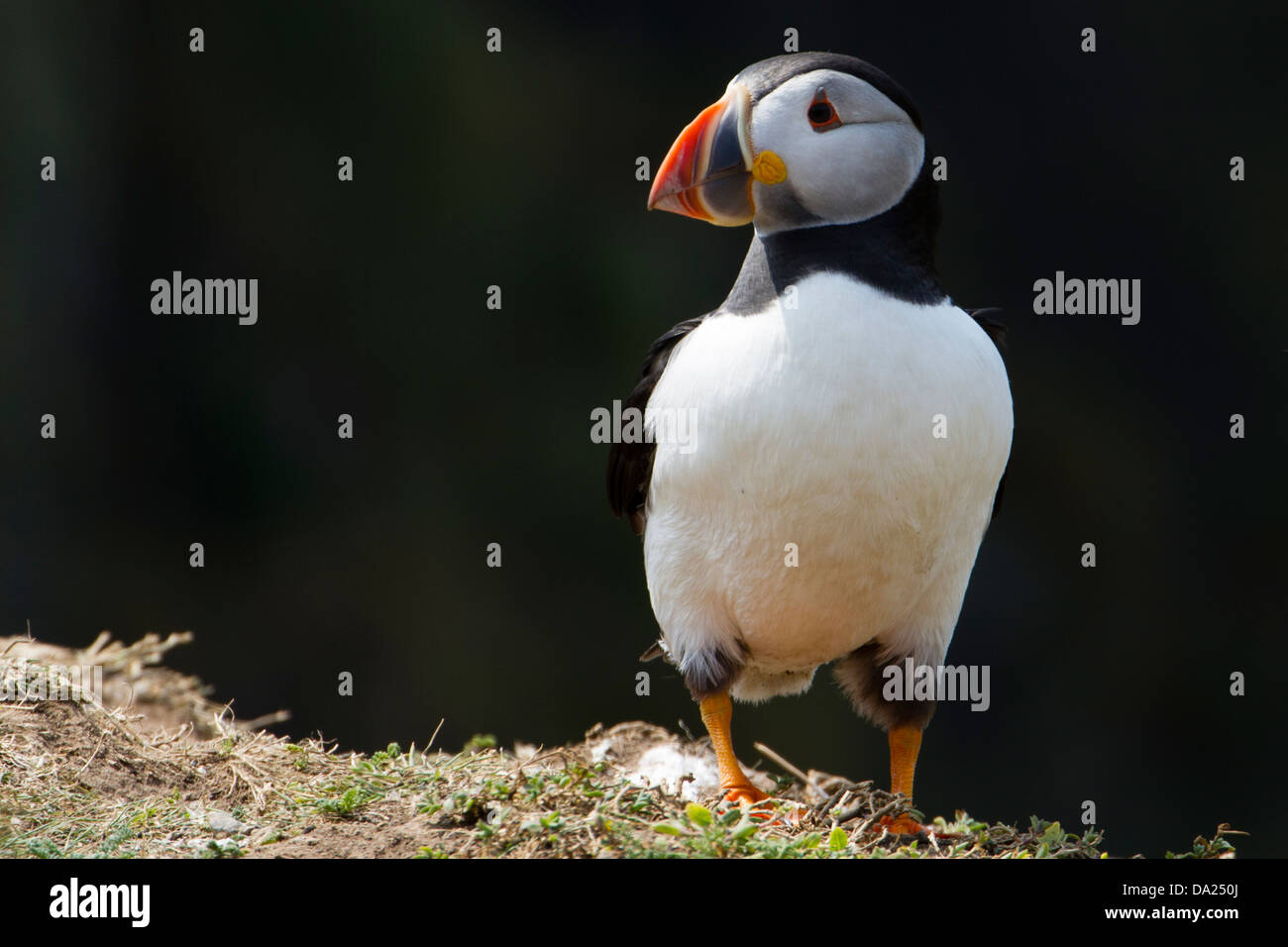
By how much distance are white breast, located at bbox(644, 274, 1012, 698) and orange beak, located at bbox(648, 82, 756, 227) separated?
300 mm

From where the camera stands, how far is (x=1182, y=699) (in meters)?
7.56

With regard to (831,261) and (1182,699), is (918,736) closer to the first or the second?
(831,261)

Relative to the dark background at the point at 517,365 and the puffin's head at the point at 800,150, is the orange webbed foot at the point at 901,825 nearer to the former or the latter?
the puffin's head at the point at 800,150

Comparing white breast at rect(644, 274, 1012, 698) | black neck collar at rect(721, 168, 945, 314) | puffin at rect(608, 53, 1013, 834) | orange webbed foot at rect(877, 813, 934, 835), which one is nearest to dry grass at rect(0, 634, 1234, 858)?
orange webbed foot at rect(877, 813, 934, 835)

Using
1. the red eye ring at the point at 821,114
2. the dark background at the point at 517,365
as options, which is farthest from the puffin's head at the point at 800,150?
the dark background at the point at 517,365

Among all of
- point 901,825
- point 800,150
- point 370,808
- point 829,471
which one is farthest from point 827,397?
point 370,808

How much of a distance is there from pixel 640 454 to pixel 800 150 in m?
1.03

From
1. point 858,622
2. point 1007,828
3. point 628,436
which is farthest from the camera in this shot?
point 628,436

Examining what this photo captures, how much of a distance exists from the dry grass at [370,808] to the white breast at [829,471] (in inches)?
20.0

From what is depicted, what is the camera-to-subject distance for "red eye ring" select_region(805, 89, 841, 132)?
3561 mm

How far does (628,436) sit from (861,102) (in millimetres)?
1191

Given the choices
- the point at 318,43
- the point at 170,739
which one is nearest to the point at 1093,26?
the point at 318,43

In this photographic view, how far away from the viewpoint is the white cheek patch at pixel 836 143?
11.7 feet

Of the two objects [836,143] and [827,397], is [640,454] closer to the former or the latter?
[827,397]
